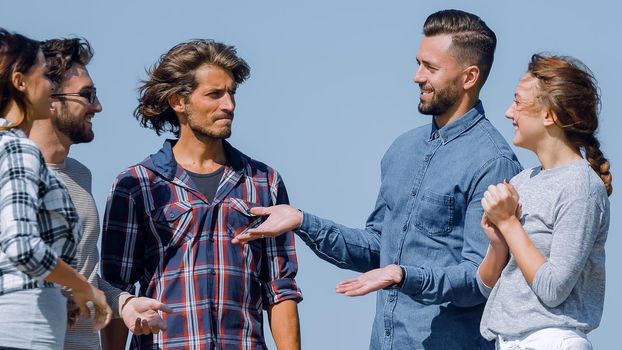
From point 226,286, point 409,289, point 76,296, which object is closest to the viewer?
point 76,296

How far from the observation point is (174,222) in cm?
771

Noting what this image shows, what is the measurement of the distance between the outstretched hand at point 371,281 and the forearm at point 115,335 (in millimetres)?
1547

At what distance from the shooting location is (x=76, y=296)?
592 centimetres

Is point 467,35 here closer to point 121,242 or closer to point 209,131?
point 209,131

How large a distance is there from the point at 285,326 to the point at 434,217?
3.83 ft

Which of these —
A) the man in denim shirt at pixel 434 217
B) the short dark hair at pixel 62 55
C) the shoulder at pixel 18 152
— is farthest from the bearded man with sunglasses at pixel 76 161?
the shoulder at pixel 18 152

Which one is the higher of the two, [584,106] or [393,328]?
[584,106]

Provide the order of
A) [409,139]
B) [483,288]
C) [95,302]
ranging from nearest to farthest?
[95,302], [483,288], [409,139]

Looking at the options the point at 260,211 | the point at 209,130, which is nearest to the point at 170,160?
the point at 209,130

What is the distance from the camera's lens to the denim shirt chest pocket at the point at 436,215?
24.6 feet

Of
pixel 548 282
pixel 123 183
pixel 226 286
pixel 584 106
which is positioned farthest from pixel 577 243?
pixel 123 183

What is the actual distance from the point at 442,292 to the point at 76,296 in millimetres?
2239

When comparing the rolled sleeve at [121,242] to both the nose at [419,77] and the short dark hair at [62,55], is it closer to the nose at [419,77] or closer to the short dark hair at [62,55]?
the short dark hair at [62,55]

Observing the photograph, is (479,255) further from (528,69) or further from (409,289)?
(528,69)
